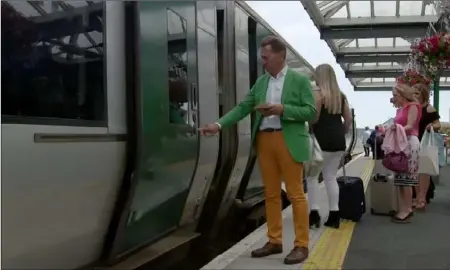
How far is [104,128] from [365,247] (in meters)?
2.61

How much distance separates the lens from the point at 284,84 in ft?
13.8

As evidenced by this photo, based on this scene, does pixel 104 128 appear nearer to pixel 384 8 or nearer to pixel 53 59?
pixel 53 59

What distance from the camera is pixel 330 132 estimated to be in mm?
5492

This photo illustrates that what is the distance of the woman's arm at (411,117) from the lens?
20.3 feet

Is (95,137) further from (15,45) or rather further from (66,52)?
(15,45)

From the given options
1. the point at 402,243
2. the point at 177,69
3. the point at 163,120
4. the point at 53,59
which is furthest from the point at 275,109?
the point at 402,243

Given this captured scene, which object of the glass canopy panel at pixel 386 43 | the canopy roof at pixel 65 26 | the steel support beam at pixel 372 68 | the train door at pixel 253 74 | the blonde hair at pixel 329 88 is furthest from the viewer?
the steel support beam at pixel 372 68

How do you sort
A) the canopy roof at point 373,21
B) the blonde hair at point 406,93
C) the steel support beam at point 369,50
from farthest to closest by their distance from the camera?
the steel support beam at point 369,50, the canopy roof at point 373,21, the blonde hair at point 406,93

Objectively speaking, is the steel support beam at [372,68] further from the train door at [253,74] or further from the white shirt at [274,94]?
the white shirt at [274,94]

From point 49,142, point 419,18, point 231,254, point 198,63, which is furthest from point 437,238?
point 419,18

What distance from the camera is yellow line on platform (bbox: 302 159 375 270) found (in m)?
4.19

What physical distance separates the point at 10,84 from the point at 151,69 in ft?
4.24

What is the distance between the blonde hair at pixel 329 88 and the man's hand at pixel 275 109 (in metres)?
1.54

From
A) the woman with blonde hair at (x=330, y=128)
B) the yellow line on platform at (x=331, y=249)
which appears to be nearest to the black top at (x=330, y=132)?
the woman with blonde hair at (x=330, y=128)
